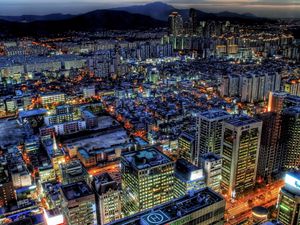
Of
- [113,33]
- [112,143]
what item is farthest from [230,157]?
[113,33]

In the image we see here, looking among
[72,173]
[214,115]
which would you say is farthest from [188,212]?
[214,115]

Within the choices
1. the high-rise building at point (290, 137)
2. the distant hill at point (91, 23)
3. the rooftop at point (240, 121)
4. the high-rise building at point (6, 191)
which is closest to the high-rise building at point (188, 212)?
the rooftop at point (240, 121)

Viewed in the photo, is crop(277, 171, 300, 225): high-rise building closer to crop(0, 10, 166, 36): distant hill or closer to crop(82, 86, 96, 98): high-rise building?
crop(82, 86, 96, 98): high-rise building

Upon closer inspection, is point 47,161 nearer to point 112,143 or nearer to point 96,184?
point 112,143

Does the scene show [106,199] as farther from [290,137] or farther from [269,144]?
[290,137]

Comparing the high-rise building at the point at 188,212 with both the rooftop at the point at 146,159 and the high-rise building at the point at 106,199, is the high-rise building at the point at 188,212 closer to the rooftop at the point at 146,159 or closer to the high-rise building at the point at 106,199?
the rooftop at the point at 146,159

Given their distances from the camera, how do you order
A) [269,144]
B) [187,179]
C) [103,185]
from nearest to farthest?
[103,185], [187,179], [269,144]
